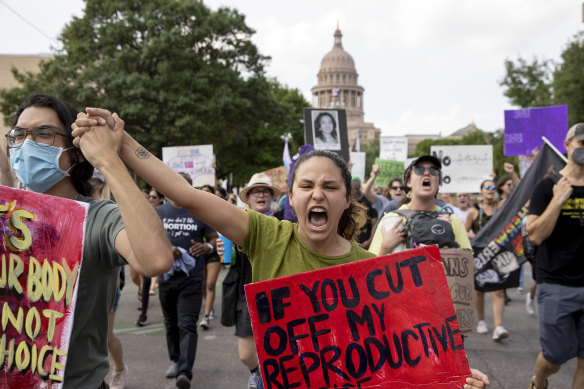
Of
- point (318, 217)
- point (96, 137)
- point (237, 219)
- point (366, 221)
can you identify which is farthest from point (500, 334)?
point (96, 137)

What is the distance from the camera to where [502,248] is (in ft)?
18.0

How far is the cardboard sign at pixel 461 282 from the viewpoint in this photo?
3.44 m

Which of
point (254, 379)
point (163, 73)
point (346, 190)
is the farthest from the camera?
point (163, 73)

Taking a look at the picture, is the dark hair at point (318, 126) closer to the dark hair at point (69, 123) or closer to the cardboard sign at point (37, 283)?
the dark hair at point (69, 123)

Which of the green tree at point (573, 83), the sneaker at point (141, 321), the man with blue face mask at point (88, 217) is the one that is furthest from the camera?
the green tree at point (573, 83)

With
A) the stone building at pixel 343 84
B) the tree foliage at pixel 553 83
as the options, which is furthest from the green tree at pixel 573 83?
the stone building at pixel 343 84

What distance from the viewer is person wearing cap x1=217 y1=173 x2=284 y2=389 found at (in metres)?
4.46

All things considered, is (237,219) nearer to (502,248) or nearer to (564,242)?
(564,242)

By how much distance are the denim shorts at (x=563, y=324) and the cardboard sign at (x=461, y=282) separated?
70 cm

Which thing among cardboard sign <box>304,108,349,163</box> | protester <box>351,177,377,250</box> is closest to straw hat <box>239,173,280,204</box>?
protester <box>351,177,377,250</box>

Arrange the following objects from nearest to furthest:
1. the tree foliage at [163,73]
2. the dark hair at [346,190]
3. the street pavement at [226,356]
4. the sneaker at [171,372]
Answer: the dark hair at [346,190] → the street pavement at [226,356] → the sneaker at [171,372] → the tree foliage at [163,73]

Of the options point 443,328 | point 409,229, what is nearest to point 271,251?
point 443,328

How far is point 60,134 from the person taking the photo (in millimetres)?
1973

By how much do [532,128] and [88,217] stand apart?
25.2 ft
